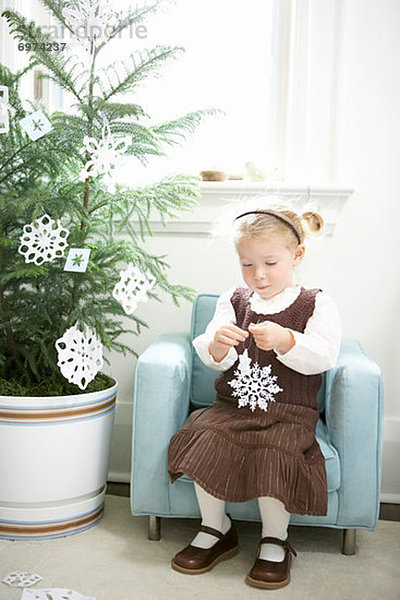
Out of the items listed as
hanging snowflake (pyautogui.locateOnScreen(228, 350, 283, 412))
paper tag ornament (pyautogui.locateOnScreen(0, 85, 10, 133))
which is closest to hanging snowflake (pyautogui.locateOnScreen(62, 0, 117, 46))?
paper tag ornament (pyautogui.locateOnScreen(0, 85, 10, 133))

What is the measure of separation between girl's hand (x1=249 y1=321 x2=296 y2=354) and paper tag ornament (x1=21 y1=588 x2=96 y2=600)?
75cm

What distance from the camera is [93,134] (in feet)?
6.08

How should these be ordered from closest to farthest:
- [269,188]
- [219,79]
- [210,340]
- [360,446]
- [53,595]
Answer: [53,595] < [360,446] < [210,340] < [269,188] < [219,79]

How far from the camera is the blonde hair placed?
5.90 ft

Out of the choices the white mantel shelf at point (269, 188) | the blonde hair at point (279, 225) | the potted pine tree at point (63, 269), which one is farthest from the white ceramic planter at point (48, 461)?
the white mantel shelf at point (269, 188)

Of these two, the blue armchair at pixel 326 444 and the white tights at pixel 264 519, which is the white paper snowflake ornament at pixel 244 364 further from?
the white tights at pixel 264 519

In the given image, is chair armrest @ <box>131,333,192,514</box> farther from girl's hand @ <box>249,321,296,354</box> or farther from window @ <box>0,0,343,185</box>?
window @ <box>0,0,343,185</box>

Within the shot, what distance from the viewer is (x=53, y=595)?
153 centimetres

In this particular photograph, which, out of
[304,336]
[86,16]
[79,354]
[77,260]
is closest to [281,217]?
[304,336]

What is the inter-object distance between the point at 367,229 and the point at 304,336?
0.73 metres

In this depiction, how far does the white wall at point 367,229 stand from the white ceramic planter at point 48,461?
754 millimetres

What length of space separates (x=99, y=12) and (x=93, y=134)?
0.34 m

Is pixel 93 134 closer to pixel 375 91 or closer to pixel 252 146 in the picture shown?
pixel 252 146

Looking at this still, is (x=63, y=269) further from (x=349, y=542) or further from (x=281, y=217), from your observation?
(x=349, y=542)
